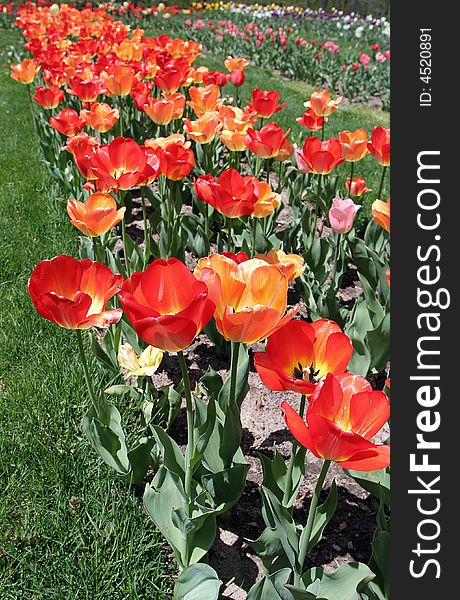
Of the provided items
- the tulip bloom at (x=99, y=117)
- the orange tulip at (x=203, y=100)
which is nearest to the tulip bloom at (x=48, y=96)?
the tulip bloom at (x=99, y=117)

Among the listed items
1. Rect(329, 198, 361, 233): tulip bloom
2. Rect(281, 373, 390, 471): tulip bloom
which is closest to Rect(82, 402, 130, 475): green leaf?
Rect(281, 373, 390, 471): tulip bloom

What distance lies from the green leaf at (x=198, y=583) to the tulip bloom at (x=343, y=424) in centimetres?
53

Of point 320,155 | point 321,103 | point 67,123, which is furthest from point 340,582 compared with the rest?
point 321,103

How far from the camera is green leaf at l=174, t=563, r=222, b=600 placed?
140cm

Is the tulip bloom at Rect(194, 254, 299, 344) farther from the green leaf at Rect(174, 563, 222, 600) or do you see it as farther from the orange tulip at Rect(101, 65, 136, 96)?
the orange tulip at Rect(101, 65, 136, 96)

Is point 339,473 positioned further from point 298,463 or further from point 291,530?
point 291,530

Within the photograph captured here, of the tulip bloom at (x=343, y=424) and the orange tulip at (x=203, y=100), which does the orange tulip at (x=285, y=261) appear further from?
the orange tulip at (x=203, y=100)

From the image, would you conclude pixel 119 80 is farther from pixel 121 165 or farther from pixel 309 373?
pixel 309 373

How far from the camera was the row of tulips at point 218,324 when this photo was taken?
1.17m

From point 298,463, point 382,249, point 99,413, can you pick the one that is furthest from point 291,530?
point 382,249

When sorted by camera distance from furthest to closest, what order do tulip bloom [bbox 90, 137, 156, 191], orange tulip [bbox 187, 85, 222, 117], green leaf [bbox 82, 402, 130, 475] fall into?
orange tulip [bbox 187, 85, 222, 117] < tulip bloom [bbox 90, 137, 156, 191] < green leaf [bbox 82, 402, 130, 475]

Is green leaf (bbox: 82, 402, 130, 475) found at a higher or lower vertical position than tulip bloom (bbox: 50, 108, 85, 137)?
lower

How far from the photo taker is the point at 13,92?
789 centimetres

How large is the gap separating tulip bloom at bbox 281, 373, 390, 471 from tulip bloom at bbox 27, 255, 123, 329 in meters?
0.60
